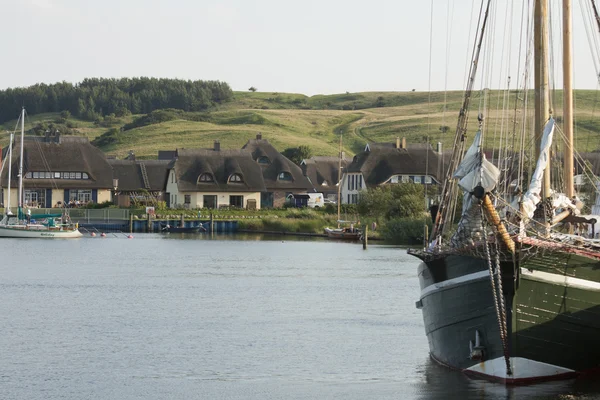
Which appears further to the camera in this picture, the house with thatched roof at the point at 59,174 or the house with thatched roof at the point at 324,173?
the house with thatched roof at the point at 324,173

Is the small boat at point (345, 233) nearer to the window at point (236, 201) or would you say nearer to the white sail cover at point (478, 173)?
the window at point (236, 201)

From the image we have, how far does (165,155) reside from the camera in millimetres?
161750

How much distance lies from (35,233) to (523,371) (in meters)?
83.0

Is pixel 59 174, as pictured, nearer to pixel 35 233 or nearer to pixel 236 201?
pixel 236 201

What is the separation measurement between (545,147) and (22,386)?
1384cm

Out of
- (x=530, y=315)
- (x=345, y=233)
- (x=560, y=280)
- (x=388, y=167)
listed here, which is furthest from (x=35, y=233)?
(x=560, y=280)

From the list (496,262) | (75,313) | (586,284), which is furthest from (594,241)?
(75,313)

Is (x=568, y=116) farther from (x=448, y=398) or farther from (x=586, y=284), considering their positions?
(x=448, y=398)

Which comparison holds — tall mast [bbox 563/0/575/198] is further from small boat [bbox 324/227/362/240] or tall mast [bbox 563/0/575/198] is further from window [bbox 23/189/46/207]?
window [bbox 23/189/46/207]

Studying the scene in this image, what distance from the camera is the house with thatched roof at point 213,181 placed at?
424 feet

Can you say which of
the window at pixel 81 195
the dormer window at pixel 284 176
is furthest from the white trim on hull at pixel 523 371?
the dormer window at pixel 284 176

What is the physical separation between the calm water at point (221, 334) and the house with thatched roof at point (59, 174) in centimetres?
5584

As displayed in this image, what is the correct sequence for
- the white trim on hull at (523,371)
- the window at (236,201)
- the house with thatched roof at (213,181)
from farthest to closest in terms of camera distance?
the window at (236,201) → the house with thatched roof at (213,181) → the white trim on hull at (523,371)

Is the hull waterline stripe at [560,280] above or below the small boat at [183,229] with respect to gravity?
above
